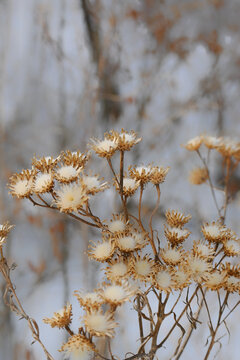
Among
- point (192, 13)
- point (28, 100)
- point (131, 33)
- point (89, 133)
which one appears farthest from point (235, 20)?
point (28, 100)

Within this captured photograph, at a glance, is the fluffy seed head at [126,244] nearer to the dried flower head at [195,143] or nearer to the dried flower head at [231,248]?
the dried flower head at [231,248]

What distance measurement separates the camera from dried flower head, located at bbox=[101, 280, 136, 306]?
0.85ft

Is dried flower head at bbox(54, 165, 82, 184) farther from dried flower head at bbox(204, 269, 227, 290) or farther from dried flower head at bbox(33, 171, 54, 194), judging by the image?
dried flower head at bbox(204, 269, 227, 290)

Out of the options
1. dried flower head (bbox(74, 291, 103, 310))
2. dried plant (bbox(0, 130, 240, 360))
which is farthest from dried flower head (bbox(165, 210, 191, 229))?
dried flower head (bbox(74, 291, 103, 310))

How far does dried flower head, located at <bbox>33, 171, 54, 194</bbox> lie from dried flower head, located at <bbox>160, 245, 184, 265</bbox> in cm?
11

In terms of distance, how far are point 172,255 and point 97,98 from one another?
863mm

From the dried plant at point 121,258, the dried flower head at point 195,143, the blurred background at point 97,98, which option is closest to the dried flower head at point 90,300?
the dried plant at point 121,258

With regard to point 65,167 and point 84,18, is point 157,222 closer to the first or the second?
point 84,18

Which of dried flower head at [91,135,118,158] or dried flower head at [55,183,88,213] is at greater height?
dried flower head at [91,135,118,158]

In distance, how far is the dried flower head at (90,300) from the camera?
0.87 feet

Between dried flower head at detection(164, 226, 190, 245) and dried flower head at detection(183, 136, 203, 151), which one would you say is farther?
dried flower head at detection(183, 136, 203, 151)

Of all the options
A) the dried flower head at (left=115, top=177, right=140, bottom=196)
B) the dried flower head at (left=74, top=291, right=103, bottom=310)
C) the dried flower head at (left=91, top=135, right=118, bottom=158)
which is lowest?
the dried flower head at (left=74, top=291, right=103, bottom=310)

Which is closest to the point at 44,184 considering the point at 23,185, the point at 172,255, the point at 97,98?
the point at 23,185

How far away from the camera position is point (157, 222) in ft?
3.53
